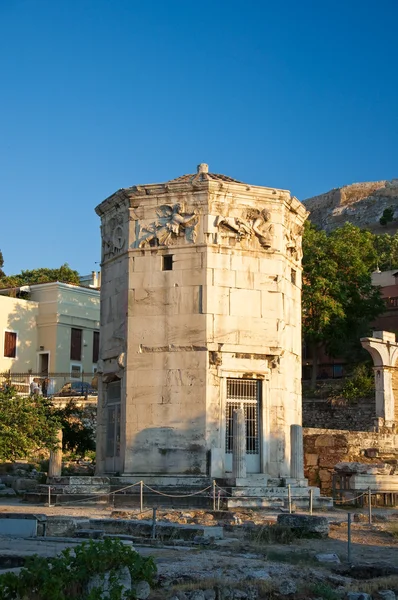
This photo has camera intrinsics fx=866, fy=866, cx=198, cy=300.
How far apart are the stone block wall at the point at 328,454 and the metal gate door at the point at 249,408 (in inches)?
183

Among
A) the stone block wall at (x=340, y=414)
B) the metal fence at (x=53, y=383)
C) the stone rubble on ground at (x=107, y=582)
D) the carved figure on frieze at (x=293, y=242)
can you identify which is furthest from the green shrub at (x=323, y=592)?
the stone block wall at (x=340, y=414)

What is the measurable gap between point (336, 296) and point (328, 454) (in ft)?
64.0

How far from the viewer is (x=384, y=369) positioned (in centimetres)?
3775

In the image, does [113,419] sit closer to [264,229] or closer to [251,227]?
[251,227]

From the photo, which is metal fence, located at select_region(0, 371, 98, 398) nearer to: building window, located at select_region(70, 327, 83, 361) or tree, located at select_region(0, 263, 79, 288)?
building window, located at select_region(70, 327, 83, 361)

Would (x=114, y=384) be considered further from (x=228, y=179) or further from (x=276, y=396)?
(x=228, y=179)

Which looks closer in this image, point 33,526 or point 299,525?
point 33,526

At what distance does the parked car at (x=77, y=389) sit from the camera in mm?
40344

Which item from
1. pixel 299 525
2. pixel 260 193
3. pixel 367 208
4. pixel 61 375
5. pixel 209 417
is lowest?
pixel 299 525

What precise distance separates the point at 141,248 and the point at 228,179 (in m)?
3.53

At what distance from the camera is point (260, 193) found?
78.0 ft

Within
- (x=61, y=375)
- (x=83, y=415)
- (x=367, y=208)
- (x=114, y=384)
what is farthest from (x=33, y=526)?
(x=367, y=208)

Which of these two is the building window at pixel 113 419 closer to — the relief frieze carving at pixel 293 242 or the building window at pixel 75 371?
the relief frieze carving at pixel 293 242

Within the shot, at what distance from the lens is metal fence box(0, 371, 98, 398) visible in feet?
134
